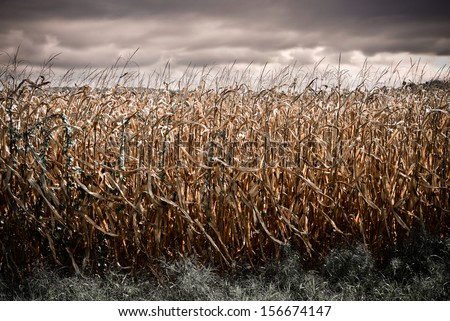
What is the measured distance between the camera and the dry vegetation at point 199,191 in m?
2.27

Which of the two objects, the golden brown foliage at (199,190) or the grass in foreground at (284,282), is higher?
the golden brown foliage at (199,190)

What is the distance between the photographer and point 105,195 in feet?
7.64

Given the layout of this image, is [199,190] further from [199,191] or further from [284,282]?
[284,282]

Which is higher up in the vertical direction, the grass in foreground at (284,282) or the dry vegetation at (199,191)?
the dry vegetation at (199,191)

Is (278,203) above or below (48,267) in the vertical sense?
above

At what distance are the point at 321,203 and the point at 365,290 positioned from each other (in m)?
0.46

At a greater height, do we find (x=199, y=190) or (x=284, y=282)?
(x=199, y=190)

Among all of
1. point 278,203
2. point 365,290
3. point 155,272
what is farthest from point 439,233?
point 155,272

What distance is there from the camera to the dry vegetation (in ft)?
7.43

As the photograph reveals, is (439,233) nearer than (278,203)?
No

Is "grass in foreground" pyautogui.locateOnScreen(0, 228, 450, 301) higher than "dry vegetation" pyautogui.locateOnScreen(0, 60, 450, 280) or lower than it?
lower

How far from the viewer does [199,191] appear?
7.73 ft

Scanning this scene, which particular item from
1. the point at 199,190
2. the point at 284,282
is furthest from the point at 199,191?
the point at 284,282

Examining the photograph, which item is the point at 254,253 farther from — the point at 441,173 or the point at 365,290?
the point at 441,173
